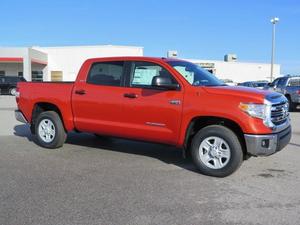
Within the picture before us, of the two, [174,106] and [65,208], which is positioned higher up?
[174,106]

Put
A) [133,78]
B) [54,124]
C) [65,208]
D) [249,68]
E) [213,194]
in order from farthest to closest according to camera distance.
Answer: [249,68] < [54,124] < [133,78] < [213,194] < [65,208]

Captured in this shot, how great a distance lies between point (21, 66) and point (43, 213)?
155 feet

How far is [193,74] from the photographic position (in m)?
7.19

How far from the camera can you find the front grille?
6292mm

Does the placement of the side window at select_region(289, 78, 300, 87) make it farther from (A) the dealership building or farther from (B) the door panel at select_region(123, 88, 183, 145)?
(A) the dealership building

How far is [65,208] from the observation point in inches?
192

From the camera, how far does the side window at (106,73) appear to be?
762cm

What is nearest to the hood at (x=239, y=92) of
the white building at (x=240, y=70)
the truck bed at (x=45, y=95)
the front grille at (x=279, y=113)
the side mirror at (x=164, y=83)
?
the front grille at (x=279, y=113)

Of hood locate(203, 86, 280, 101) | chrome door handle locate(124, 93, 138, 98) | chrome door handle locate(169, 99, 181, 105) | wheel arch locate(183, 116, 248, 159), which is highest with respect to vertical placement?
hood locate(203, 86, 280, 101)

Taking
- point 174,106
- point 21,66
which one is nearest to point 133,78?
point 174,106

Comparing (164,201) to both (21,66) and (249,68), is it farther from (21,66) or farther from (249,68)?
(249,68)

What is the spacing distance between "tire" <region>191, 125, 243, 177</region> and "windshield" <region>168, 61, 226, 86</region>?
36.8 inches

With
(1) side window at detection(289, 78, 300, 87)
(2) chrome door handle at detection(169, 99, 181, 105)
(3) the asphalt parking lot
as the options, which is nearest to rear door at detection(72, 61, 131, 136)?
(3) the asphalt parking lot

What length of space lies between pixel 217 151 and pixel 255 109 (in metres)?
0.90
